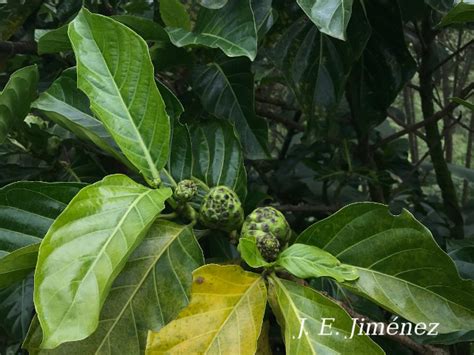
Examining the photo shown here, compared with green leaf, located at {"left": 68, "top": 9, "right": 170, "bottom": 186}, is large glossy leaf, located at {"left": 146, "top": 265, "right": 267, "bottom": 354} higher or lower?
lower

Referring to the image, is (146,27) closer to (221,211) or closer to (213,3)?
(213,3)

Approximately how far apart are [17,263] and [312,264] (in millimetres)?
303

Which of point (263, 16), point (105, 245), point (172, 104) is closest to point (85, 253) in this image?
point (105, 245)

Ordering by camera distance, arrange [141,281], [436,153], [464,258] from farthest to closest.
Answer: [436,153] → [464,258] → [141,281]

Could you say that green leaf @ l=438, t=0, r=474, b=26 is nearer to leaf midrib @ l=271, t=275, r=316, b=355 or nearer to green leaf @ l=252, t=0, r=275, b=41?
green leaf @ l=252, t=0, r=275, b=41

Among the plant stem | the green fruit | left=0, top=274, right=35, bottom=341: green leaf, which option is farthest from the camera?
the plant stem

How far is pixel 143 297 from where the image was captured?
605 mm

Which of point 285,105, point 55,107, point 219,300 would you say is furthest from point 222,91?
point 285,105

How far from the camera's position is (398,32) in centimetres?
91

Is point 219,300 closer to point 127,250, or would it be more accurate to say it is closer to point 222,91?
point 127,250

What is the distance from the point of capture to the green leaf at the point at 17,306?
32.0 inches

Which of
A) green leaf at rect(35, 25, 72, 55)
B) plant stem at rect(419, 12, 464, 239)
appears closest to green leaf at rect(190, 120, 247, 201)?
green leaf at rect(35, 25, 72, 55)

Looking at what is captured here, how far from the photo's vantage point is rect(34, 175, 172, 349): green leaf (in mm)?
461

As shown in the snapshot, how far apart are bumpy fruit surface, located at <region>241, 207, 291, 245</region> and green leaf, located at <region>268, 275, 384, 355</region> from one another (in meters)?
0.08
